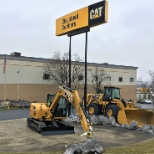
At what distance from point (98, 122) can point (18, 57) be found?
26.0 meters

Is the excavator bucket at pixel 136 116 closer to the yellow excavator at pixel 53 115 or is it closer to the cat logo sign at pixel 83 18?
the yellow excavator at pixel 53 115

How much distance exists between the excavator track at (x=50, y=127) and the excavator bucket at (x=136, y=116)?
468 centimetres

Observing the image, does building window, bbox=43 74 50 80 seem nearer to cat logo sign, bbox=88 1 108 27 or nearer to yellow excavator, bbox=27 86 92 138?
yellow excavator, bbox=27 86 92 138

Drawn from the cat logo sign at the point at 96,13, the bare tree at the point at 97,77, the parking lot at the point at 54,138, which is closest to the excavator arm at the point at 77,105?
the parking lot at the point at 54,138

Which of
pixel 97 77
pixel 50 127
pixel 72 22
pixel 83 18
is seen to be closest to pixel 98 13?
pixel 83 18

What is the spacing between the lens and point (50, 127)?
18000 millimetres

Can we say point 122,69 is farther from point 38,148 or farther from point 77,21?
point 38,148

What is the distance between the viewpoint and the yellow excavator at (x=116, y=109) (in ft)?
71.6

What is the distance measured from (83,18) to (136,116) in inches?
299

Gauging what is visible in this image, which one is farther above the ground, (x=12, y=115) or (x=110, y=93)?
(x=110, y=93)

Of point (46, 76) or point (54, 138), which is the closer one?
point (54, 138)

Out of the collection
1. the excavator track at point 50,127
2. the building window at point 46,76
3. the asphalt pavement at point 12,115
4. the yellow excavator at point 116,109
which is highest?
the building window at point 46,76

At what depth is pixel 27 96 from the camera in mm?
47031

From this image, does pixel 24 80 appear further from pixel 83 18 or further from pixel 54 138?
pixel 54 138
